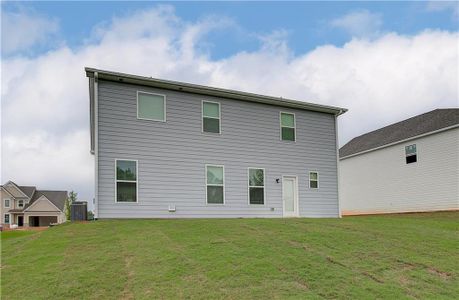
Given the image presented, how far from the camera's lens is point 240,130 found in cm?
1536

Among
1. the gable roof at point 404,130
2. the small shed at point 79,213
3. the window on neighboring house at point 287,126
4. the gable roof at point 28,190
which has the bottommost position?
the small shed at point 79,213

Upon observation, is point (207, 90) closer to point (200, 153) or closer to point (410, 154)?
point (200, 153)

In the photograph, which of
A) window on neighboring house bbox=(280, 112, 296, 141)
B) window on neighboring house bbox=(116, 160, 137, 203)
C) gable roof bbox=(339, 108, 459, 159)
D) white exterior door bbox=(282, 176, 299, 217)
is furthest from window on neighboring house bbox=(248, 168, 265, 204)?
gable roof bbox=(339, 108, 459, 159)

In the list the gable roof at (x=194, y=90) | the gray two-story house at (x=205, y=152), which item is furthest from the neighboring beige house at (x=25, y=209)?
the gray two-story house at (x=205, y=152)

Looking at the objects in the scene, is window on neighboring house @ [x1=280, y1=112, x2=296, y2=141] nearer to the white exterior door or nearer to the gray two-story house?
the gray two-story house

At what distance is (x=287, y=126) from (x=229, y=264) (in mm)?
10251

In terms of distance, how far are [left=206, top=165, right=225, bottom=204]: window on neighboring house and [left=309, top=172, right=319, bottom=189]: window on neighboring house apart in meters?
4.07

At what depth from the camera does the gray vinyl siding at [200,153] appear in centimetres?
1312

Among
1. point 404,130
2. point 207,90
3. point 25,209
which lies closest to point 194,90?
point 207,90

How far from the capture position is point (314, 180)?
1666 cm

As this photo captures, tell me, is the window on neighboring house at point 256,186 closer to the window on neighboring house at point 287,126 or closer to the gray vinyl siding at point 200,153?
the gray vinyl siding at point 200,153

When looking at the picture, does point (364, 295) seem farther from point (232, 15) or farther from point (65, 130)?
point (65, 130)

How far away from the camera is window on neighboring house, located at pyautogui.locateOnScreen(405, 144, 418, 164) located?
23031 mm

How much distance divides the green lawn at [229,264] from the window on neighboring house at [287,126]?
653 cm
